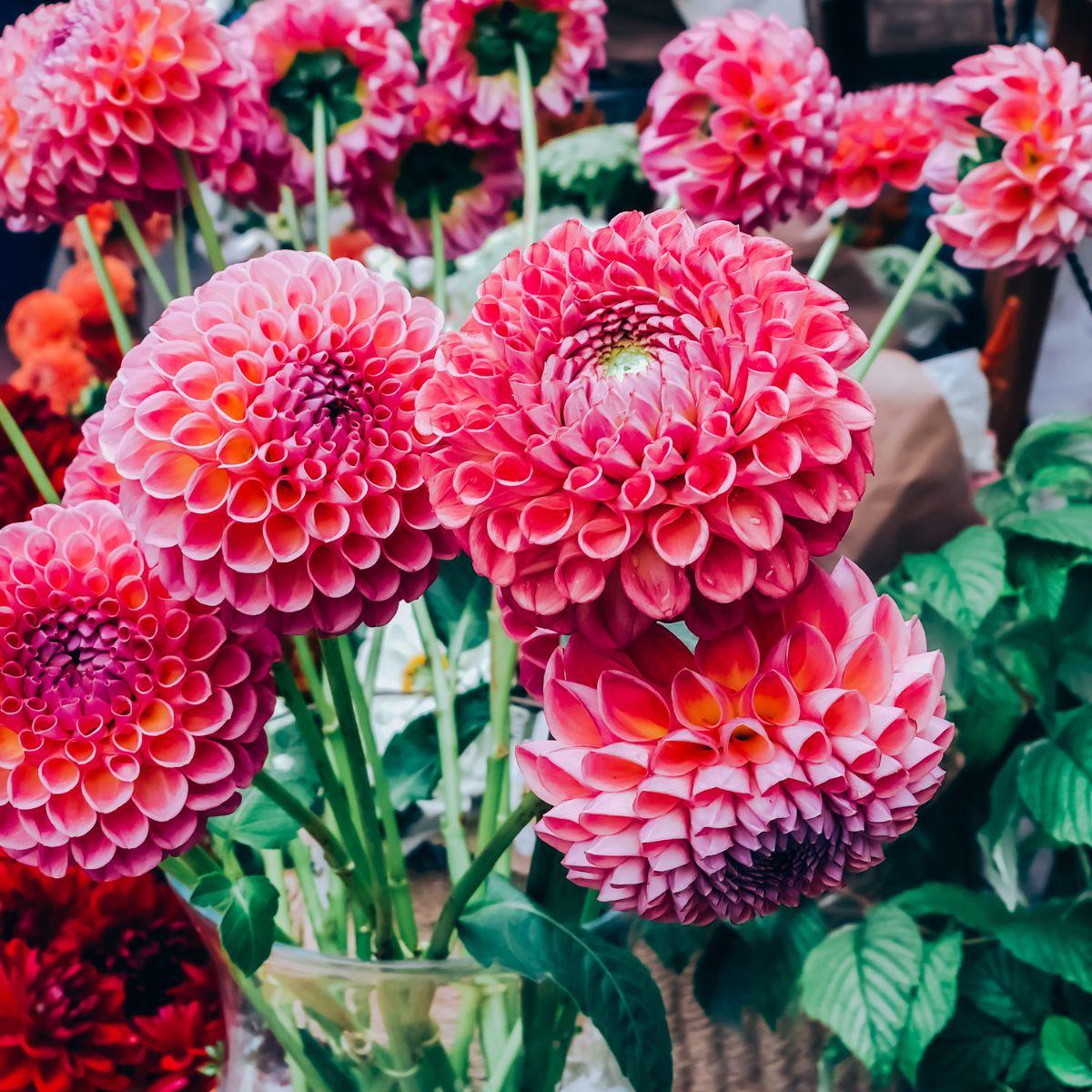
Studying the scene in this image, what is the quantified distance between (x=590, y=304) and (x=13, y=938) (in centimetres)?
27

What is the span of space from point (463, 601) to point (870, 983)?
7.6 inches

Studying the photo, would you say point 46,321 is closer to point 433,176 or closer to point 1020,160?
point 433,176

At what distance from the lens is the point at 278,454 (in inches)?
7.5

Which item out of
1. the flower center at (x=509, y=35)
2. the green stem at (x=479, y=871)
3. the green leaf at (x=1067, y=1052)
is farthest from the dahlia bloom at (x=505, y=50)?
the green leaf at (x=1067, y=1052)

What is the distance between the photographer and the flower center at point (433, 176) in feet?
1.18

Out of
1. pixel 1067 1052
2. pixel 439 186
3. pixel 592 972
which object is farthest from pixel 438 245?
pixel 1067 1052

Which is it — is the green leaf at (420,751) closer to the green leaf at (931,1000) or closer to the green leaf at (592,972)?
the green leaf at (592,972)

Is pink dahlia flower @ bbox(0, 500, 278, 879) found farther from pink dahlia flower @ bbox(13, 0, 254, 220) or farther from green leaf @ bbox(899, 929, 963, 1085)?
green leaf @ bbox(899, 929, 963, 1085)

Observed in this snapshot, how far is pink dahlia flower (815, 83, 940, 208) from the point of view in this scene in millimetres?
366

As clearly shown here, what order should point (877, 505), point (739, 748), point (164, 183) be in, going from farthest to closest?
point (877, 505), point (164, 183), point (739, 748)

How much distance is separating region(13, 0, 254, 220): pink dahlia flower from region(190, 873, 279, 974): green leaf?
0.17 metres

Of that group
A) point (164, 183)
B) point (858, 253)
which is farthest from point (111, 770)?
point (858, 253)

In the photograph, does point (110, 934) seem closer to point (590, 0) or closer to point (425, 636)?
point (425, 636)

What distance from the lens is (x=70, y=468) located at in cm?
25
